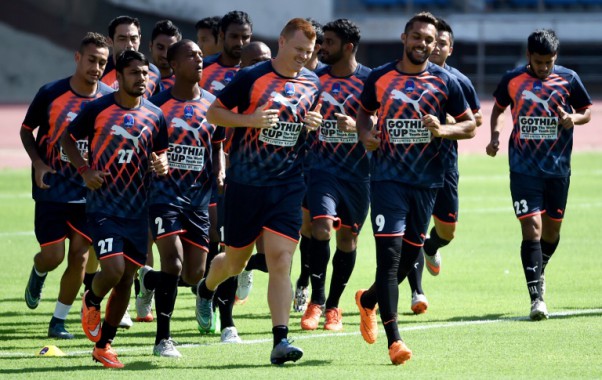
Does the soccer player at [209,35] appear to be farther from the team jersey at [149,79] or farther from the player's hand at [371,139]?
the player's hand at [371,139]

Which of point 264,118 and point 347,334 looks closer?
point 264,118

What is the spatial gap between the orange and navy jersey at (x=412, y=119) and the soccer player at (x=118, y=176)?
5.45 ft

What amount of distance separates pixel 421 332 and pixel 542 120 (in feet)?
7.89

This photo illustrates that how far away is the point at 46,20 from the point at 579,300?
3964cm

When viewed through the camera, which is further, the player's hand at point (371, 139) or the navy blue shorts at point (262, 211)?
the player's hand at point (371, 139)

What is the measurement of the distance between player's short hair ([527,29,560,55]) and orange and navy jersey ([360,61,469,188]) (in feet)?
6.75

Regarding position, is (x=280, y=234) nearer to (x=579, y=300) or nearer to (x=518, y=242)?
(x=579, y=300)

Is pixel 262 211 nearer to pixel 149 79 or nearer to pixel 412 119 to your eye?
pixel 412 119

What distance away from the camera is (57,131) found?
34.7 ft

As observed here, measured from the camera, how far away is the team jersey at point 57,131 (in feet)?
34.7

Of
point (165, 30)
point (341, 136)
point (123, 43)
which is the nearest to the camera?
point (341, 136)

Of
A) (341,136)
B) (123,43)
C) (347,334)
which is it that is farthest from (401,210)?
(123,43)

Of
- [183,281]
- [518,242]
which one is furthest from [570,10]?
[183,281]

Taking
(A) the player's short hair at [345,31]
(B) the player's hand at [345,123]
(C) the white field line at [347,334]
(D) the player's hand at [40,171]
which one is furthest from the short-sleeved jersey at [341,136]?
(D) the player's hand at [40,171]
